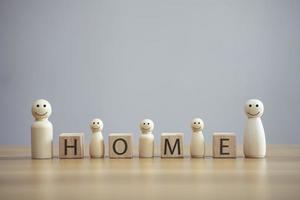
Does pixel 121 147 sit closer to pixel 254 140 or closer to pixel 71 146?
pixel 71 146

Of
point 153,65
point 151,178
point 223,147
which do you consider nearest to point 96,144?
point 223,147

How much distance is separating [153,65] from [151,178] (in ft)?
7.86

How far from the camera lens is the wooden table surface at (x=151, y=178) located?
707mm

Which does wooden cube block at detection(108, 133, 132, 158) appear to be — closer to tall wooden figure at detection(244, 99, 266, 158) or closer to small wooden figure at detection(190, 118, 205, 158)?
small wooden figure at detection(190, 118, 205, 158)

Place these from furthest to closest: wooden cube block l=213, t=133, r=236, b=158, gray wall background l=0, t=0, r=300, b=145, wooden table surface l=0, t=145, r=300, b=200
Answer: gray wall background l=0, t=0, r=300, b=145
wooden cube block l=213, t=133, r=236, b=158
wooden table surface l=0, t=145, r=300, b=200

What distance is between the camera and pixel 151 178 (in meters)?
0.89

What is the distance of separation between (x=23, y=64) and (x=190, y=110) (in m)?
Answer: 1.02

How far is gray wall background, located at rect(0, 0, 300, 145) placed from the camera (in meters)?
3.27

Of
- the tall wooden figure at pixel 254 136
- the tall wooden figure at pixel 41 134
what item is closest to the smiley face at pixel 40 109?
the tall wooden figure at pixel 41 134

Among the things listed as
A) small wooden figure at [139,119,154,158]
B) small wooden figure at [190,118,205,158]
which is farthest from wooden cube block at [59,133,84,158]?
small wooden figure at [190,118,205,158]

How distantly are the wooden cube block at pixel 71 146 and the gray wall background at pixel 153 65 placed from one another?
75.1 inches

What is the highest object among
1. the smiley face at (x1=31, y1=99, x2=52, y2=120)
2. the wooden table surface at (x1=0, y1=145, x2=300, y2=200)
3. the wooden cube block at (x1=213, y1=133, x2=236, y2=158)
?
the smiley face at (x1=31, y1=99, x2=52, y2=120)

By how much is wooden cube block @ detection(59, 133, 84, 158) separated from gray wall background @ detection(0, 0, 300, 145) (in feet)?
6.26

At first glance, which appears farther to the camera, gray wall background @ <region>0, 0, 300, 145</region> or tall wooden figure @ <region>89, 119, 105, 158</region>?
gray wall background @ <region>0, 0, 300, 145</region>
